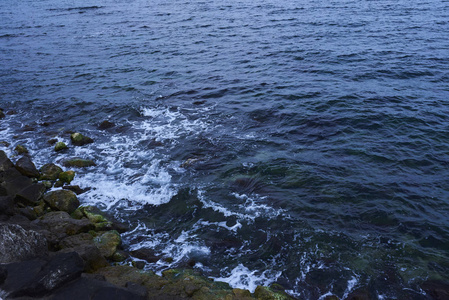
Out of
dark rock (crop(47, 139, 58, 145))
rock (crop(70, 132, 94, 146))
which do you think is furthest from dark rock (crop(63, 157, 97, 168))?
dark rock (crop(47, 139, 58, 145))

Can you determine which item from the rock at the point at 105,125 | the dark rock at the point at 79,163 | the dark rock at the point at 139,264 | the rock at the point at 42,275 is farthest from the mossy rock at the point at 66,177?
the rock at the point at 42,275

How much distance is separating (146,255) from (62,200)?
4744mm

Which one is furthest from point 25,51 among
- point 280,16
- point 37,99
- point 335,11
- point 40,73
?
point 335,11

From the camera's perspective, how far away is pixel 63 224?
456 inches

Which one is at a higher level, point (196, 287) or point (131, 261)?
point (196, 287)

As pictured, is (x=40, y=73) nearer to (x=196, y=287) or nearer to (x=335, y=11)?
(x=196, y=287)

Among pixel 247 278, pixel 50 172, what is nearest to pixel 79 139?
pixel 50 172

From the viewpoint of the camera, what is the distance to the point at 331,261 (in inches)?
412

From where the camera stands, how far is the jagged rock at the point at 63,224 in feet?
37.2

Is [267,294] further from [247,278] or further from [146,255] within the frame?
[146,255]

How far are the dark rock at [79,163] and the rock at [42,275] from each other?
9016 mm

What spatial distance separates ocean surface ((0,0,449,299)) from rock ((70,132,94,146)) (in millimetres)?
569

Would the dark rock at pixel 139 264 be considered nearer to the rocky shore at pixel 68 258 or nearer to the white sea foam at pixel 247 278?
the rocky shore at pixel 68 258

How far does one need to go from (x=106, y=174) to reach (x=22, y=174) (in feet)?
12.3
